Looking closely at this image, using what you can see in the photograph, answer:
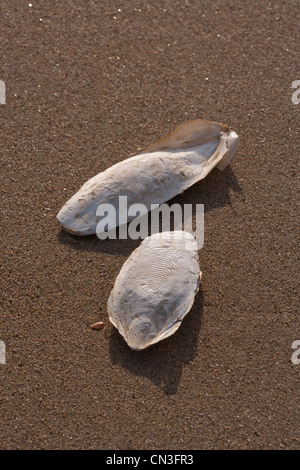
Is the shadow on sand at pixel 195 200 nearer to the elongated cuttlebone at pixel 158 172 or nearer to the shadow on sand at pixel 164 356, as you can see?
the elongated cuttlebone at pixel 158 172

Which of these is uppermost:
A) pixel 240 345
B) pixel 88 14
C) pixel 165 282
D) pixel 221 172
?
pixel 88 14

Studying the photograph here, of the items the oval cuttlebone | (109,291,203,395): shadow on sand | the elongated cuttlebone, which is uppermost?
the elongated cuttlebone

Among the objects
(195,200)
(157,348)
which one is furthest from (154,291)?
(195,200)

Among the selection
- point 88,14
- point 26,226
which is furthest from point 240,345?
point 88,14

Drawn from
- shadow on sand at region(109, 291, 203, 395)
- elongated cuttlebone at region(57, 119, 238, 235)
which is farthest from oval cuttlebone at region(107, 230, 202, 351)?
elongated cuttlebone at region(57, 119, 238, 235)

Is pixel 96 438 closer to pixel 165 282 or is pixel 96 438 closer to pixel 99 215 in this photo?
pixel 165 282

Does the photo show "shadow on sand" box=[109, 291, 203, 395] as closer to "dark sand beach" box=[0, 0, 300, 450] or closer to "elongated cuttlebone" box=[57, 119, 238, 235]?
"dark sand beach" box=[0, 0, 300, 450]
